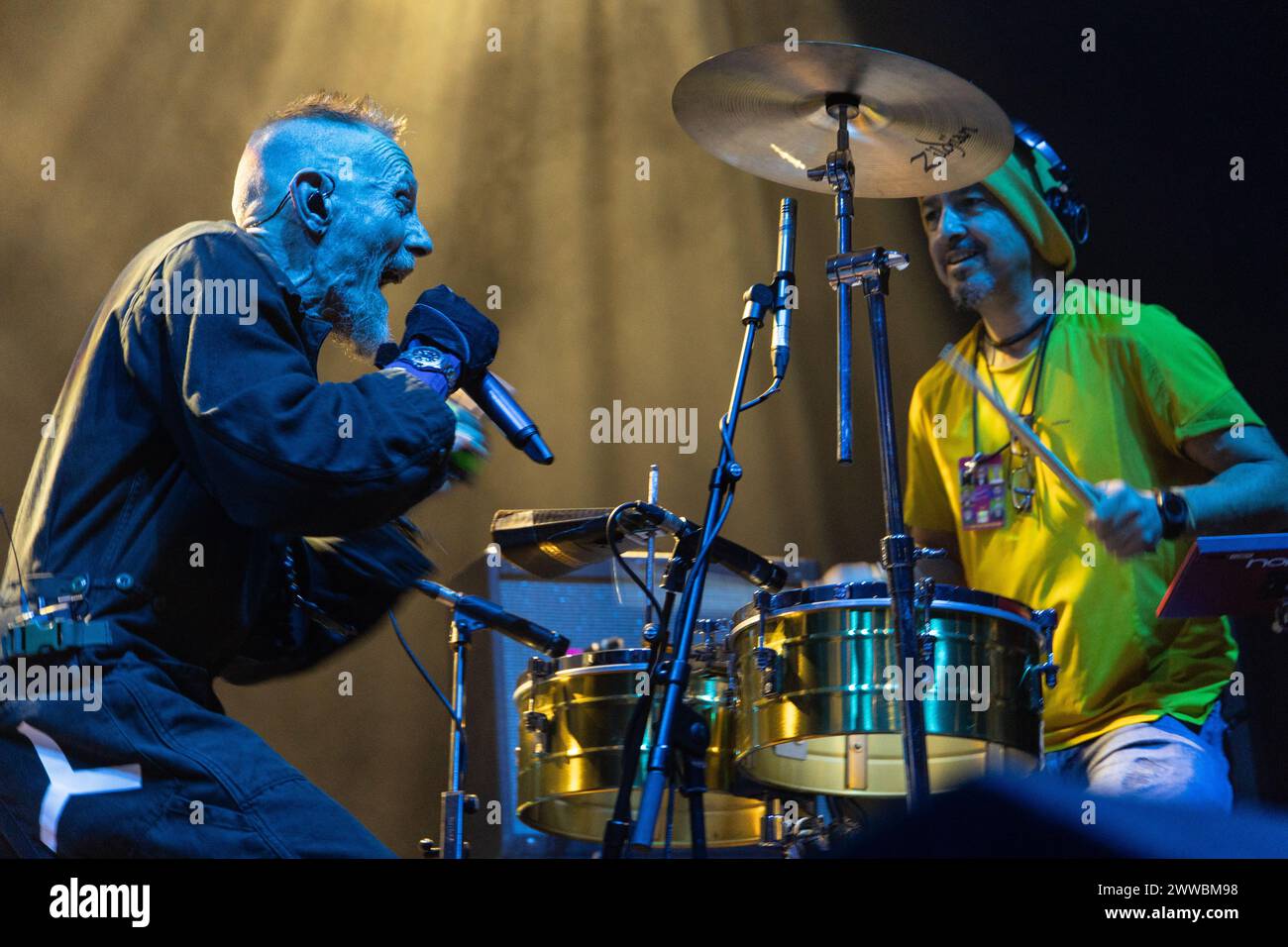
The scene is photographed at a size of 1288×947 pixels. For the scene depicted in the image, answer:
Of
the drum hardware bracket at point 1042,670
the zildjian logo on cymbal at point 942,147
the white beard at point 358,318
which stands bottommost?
the drum hardware bracket at point 1042,670

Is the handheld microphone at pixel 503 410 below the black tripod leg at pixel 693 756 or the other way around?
the other way around

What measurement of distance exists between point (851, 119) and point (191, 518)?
170cm

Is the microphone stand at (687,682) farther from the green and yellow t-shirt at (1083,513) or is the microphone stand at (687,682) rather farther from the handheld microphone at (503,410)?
the green and yellow t-shirt at (1083,513)

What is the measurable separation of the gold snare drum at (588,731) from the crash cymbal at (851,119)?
115 centimetres

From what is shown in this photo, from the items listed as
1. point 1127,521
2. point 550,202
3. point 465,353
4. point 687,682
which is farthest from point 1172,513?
point 550,202

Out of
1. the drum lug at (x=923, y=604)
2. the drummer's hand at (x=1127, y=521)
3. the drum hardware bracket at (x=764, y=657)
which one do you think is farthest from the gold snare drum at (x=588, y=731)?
the drummer's hand at (x=1127, y=521)

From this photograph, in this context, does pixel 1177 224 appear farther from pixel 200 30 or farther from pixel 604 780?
pixel 200 30

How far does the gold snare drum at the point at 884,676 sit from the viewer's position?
2.80m

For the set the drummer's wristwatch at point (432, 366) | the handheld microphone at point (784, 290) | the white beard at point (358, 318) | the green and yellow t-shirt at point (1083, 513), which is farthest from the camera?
the green and yellow t-shirt at point (1083, 513)

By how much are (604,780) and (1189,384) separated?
1.60 m

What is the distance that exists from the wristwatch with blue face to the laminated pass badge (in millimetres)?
A: 1634

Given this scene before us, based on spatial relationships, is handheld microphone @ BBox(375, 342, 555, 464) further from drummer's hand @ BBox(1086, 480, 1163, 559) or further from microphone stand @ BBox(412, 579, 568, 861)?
drummer's hand @ BBox(1086, 480, 1163, 559)

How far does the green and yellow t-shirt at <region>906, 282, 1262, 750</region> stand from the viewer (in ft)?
10.7
